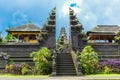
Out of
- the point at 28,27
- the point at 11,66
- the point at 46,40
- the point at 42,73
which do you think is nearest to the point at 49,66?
the point at 42,73

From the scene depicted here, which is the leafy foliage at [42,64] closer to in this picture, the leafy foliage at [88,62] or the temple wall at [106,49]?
the leafy foliage at [88,62]

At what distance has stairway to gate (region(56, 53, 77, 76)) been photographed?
25.7 metres

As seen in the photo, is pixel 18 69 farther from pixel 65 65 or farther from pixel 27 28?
pixel 27 28

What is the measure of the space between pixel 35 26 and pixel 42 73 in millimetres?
20746

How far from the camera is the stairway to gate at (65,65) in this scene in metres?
25.7

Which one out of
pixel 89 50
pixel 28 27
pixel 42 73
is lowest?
pixel 42 73

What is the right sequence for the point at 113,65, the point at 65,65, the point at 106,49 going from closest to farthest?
the point at 65,65, the point at 113,65, the point at 106,49

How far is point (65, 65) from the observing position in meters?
27.1

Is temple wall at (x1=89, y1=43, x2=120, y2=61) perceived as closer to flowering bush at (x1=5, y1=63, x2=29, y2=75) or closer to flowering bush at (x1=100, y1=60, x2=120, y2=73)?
flowering bush at (x1=100, y1=60, x2=120, y2=73)

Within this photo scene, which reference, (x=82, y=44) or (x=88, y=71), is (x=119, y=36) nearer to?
(x=82, y=44)

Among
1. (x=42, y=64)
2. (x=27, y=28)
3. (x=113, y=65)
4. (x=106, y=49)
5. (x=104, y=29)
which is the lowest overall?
(x=113, y=65)

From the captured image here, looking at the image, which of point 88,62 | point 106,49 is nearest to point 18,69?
point 88,62

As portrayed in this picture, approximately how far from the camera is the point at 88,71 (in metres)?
Answer: 27.0

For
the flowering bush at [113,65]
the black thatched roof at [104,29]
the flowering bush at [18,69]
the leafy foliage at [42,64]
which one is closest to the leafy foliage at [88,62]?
the flowering bush at [113,65]
